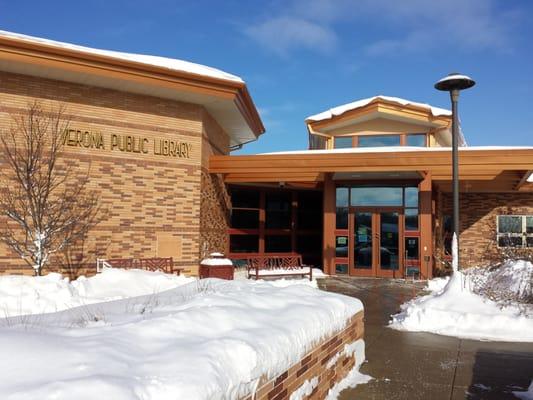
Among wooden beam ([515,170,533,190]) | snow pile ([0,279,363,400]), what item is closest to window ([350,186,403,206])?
wooden beam ([515,170,533,190])

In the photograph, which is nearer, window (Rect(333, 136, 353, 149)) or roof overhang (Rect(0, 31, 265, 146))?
roof overhang (Rect(0, 31, 265, 146))

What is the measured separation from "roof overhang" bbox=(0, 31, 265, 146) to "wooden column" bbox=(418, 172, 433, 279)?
22.9ft

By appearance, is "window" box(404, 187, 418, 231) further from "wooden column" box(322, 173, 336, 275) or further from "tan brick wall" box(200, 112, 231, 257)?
"tan brick wall" box(200, 112, 231, 257)

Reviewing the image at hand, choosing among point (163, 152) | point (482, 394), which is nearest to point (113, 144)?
point (163, 152)

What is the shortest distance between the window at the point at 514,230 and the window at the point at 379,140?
6049 millimetres

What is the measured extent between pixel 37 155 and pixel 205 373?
39.3 feet

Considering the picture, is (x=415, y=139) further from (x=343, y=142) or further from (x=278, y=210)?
(x=278, y=210)

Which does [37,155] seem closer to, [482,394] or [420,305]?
[420,305]

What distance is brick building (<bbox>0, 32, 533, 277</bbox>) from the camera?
13516 mm

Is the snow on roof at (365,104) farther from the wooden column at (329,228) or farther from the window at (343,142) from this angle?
the wooden column at (329,228)

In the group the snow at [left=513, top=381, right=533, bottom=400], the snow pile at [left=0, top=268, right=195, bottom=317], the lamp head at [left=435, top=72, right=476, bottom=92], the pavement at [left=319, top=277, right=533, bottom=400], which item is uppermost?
the lamp head at [left=435, top=72, right=476, bottom=92]

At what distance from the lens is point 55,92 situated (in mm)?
13383

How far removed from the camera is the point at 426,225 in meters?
16.8

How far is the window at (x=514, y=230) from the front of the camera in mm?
21172
